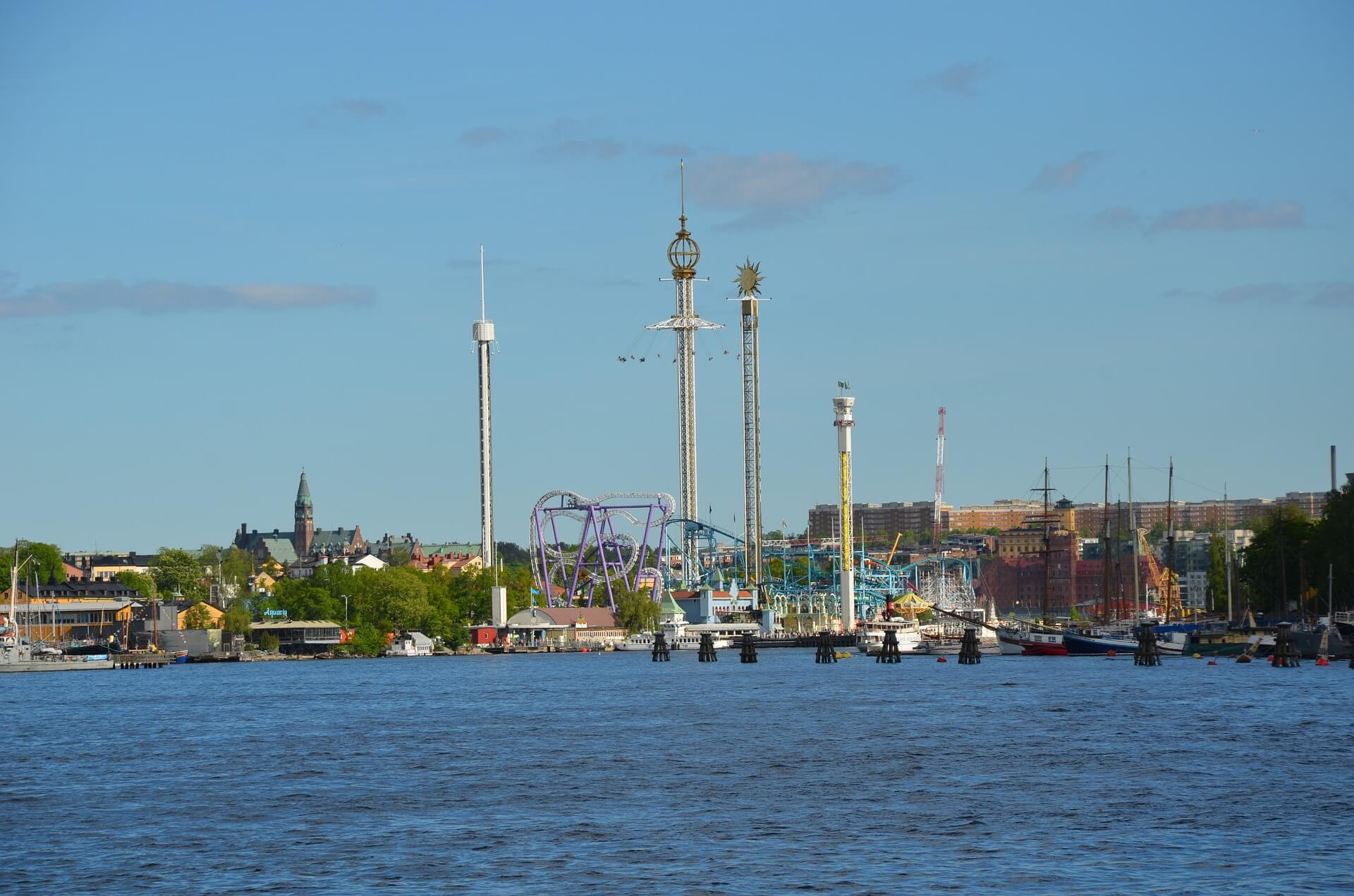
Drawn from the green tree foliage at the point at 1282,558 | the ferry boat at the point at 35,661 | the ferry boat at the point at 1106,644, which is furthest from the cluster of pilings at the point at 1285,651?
the ferry boat at the point at 35,661

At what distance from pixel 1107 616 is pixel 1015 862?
479ft

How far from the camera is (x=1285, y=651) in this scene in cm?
12575

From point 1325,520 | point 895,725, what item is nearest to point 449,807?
point 895,725

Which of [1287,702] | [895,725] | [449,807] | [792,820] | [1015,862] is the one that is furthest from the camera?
[1287,702]

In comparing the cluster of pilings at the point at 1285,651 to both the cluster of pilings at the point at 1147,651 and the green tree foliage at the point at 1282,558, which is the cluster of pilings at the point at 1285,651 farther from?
the green tree foliage at the point at 1282,558

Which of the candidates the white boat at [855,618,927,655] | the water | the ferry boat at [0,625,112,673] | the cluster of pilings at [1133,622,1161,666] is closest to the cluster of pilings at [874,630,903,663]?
the white boat at [855,618,927,655]

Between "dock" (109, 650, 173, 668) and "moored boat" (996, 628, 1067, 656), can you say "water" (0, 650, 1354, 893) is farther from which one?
"dock" (109, 650, 173, 668)

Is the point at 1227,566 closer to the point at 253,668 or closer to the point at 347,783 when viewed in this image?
the point at 253,668

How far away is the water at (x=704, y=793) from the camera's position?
4091cm

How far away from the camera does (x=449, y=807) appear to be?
5266cm

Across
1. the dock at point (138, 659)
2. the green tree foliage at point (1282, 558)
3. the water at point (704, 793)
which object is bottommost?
the dock at point (138, 659)

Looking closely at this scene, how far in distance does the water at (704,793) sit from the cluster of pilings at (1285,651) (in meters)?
18.3

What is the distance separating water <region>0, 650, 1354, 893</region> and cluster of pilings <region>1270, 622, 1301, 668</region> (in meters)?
18.3

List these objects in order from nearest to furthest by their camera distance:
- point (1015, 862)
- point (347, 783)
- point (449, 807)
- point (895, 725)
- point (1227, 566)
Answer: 1. point (1015, 862)
2. point (449, 807)
3. point (347, 783)
4. point (895, 725)
5. point (1227, 566)
